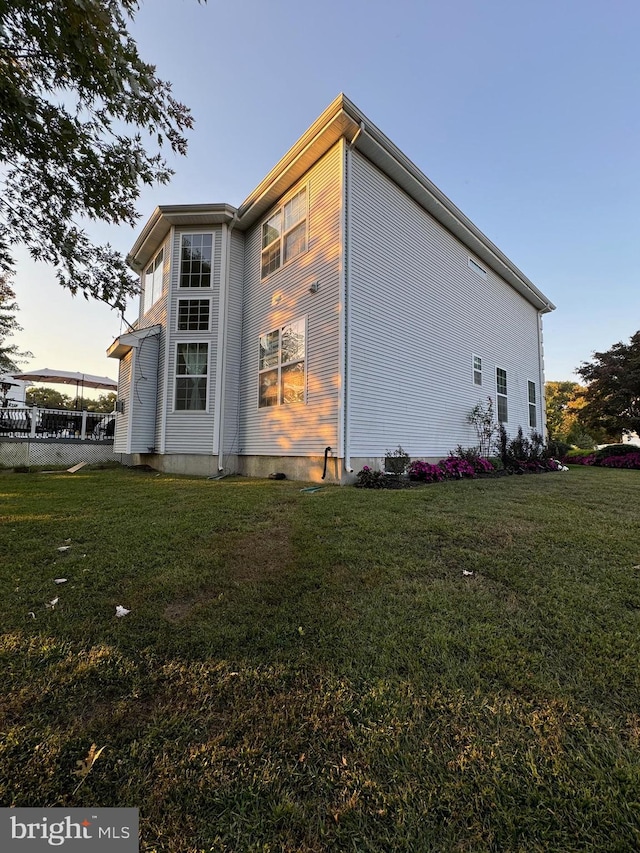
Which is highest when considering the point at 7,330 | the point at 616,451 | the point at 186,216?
the point at 186,216

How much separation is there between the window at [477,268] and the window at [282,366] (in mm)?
6518

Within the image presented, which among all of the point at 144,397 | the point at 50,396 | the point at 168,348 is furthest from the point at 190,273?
the point at 50,396

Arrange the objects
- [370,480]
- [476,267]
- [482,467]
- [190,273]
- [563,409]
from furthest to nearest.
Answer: [563,409] → [476,267] → [190,273] → [482,467] → [370,480]

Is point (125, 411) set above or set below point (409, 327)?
below

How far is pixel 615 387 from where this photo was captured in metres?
17.3

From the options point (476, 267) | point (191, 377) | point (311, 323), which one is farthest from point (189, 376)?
point (476, 267)

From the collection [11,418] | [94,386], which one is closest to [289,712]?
[11,418]

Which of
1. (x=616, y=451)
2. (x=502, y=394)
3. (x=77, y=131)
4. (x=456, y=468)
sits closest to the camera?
(x=77, y=131)

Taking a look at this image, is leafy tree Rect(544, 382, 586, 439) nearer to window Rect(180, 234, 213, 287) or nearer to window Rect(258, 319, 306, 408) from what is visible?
window Rect(258, 319, 306, 408)

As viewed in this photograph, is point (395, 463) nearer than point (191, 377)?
Yes

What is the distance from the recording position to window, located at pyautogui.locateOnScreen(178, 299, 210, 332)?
948cm

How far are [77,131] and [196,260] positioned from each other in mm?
6789

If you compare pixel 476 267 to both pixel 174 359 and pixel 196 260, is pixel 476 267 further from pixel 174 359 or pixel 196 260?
pixel 174 359

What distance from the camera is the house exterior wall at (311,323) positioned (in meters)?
7.04
